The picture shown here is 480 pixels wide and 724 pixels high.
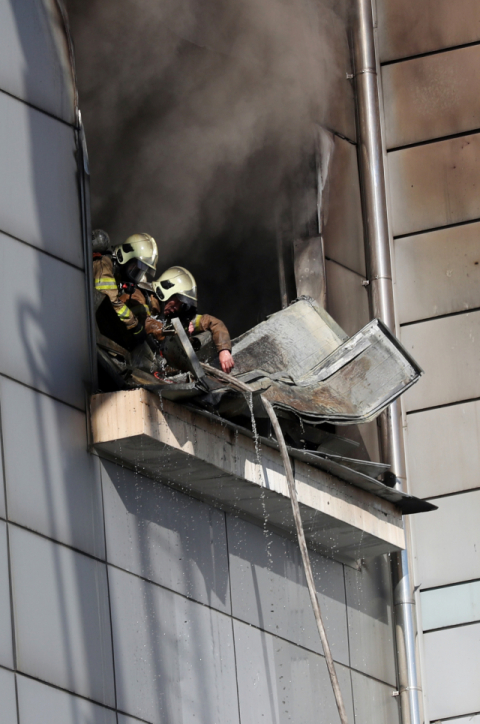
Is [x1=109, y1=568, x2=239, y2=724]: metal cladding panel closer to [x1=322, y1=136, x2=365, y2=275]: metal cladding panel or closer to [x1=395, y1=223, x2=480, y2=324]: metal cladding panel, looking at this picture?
[x1=322, y1=136, x2=365, y2=275]: metal cladding panel

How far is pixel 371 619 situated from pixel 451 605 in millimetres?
1462

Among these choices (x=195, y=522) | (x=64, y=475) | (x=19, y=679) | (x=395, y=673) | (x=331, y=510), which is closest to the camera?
(x=19, y=679)

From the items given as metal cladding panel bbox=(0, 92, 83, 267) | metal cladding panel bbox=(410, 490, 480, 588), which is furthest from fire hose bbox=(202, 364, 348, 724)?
metal cladding panel bbox=(410, 490, 480, 588)

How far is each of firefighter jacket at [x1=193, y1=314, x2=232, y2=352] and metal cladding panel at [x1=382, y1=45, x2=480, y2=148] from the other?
15.2ft

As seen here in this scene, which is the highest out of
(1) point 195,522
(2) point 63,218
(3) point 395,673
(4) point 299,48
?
(4) point 299,48

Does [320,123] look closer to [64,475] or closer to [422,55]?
[422,55]

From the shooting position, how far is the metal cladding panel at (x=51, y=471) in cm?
921

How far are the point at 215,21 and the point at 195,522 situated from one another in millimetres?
6826

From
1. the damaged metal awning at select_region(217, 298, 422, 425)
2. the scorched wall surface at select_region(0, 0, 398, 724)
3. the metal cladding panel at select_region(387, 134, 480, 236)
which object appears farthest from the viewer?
the metal cladding panel at select_region(387, 134, 480, 236)

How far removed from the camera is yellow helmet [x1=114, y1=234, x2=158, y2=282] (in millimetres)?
12414

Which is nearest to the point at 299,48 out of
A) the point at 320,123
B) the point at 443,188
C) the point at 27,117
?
the point at 320,123

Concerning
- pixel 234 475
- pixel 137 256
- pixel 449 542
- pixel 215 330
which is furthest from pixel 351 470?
pixel 449 542

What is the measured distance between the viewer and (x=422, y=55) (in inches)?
632

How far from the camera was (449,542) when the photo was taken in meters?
14.9
